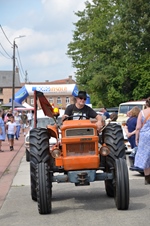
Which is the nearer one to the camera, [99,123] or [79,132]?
[79,132]

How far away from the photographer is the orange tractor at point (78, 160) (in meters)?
9.18

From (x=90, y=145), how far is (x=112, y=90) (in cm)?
5053

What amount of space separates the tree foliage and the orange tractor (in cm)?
4158

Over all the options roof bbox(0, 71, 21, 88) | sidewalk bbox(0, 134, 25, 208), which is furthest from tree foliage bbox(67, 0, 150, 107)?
roof bbox(0, 71, 21, 88)

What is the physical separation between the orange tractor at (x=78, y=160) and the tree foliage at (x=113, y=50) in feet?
136

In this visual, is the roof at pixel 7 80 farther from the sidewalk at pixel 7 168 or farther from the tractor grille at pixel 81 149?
the tractor grille at pixel 81 149

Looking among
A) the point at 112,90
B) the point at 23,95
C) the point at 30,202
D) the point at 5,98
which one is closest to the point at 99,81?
the point at 112,90

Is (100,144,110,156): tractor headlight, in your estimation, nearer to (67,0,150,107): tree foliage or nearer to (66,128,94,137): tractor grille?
(66,128,94,137): tractor grille

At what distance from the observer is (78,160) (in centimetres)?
922

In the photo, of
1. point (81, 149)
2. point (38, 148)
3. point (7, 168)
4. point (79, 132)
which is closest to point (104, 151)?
point (81, 149)

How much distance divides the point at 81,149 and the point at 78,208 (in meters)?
1.11

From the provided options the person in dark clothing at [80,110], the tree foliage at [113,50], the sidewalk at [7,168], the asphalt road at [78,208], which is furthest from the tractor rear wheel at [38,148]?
the tree foliage at [113,50]

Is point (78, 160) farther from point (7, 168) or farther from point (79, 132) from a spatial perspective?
point (7, 168)

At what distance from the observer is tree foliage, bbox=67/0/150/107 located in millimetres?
51656
